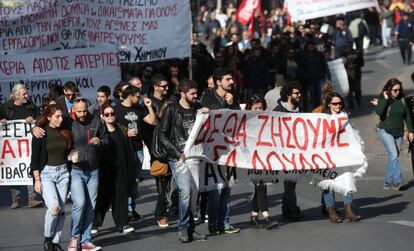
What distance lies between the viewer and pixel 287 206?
1339 centimetres

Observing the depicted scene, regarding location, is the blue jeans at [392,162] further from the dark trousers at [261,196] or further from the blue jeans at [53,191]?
the blue jeans at [53,191]

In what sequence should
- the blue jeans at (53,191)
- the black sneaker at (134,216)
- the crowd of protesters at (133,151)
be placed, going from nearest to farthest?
the blue jeans at (53,191)
the crowd of protesters at (133,151)
the black sneaker at (134,216)

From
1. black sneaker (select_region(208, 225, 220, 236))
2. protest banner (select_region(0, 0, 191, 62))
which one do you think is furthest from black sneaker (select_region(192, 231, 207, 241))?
protest banner (select_region(0, 0, 191, 62))

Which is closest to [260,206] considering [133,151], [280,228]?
[280,228]

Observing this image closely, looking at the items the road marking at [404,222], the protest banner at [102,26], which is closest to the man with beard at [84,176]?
the road marking at [404,222]

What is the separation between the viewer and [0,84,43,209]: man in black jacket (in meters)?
15.4

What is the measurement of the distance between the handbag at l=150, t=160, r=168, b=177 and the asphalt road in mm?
616

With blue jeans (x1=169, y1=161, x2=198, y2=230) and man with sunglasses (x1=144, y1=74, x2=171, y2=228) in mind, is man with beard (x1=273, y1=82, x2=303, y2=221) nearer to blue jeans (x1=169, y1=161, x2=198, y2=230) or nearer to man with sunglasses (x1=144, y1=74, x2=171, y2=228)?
man with sunglasses (x1=144, y1=74, x2=171, y2=228)

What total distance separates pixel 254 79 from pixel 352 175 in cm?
1167

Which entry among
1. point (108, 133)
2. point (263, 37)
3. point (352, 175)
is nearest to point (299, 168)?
point (352, 175)

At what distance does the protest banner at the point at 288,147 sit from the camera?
41.4 ft

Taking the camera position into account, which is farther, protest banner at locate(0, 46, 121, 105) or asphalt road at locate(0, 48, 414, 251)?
protest banner at locate(0, 46, 121, 105)

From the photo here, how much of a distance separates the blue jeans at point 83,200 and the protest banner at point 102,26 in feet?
18.9

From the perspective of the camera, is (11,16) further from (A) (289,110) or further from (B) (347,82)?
(B) (347,82)
